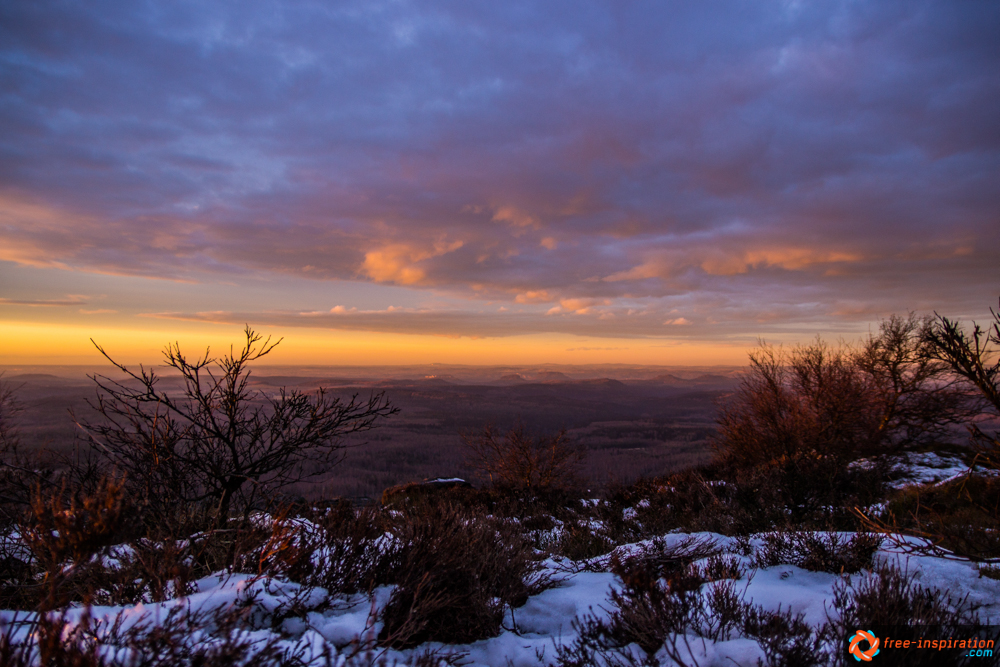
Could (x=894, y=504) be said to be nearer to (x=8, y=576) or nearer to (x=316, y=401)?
(x=316, y=401)

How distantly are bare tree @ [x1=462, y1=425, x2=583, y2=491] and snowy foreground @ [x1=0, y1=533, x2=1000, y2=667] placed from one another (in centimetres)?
1729

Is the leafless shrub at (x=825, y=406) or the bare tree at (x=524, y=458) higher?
the leafless shrub at (x=825, y=406)

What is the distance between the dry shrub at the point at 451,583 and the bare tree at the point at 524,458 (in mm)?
17272

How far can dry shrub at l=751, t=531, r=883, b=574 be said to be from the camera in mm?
4051

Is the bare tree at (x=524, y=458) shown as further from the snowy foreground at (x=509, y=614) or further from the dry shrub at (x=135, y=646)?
the dry shrub at (x=135, y=646)

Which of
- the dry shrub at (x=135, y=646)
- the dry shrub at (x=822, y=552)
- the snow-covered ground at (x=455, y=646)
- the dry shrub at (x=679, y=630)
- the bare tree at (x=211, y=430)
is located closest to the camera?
the dry shrub at (x=135, y=646)

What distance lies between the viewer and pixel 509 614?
3.64 metres

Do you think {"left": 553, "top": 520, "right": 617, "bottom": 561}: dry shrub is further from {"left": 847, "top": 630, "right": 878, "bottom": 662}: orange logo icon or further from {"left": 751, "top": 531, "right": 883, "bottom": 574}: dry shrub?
{"left": 847, "top": 630, "right": 878, "bottom": 662}: orange logo icon

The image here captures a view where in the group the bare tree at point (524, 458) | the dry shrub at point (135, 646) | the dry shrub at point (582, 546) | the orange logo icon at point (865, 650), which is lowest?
the bare tree at point (524, 458)

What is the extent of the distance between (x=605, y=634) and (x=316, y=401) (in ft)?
17.3

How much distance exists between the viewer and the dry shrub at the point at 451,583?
2.96 meters

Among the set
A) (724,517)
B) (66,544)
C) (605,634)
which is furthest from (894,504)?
(66,544)

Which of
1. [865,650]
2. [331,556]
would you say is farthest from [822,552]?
[331,556]

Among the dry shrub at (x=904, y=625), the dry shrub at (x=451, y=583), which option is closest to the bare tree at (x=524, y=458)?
the dry shrub at (x=451, y=583)
